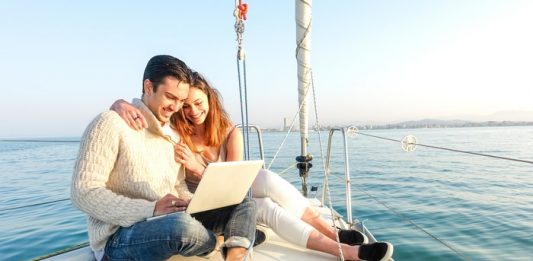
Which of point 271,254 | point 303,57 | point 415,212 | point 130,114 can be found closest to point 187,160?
point 130,114

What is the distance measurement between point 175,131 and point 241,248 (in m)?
0.89

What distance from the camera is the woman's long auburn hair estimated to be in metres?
2.19

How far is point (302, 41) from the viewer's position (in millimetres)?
3385

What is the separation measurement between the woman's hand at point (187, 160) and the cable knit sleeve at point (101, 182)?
1.59 ft

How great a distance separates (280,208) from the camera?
200cm

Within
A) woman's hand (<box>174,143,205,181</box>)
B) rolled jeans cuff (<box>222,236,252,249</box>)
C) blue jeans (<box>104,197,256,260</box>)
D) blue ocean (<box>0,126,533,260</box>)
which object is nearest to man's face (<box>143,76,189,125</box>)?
woman's hand (<box>174,143,205,181</box>)

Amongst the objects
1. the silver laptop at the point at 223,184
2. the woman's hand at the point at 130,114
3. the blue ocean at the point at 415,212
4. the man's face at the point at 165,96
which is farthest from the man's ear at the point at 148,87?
the blue ocean at the point at 415,212

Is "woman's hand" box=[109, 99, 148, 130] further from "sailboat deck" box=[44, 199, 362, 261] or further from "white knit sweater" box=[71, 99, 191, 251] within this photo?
"sailboat deck" box=[44, 199, 362, 261]

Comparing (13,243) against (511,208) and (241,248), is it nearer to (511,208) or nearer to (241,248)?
(241,248)

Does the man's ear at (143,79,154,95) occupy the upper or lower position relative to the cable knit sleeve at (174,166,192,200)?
upper

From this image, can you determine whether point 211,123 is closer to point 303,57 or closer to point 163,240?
point 163,240

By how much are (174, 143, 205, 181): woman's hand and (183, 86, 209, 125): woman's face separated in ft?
0.80

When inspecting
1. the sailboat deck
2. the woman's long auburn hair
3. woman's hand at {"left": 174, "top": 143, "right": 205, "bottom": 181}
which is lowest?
the sailboat deck

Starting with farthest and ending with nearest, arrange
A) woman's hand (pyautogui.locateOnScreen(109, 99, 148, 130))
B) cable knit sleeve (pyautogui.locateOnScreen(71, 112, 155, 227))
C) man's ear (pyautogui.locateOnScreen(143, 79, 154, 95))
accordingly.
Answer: man's ear (pyautogui.locateOnScreen(143, 79, 154, 95)), woman's hand (pyautogui.locateOnScreen(109, 99, 148, 130)), cable knit sleeve (pyautogui.locateOnScreen(71, 112, 155, 227))
